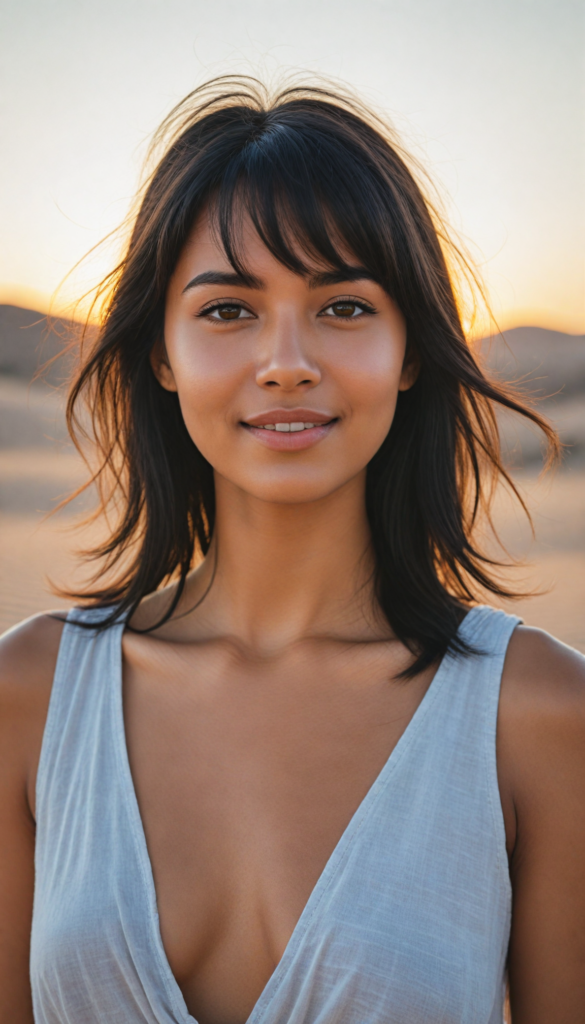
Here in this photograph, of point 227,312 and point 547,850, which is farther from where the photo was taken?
point 227,312

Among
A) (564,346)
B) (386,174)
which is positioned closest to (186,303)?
(386,174)

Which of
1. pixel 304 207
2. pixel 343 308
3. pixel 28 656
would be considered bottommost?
pixel 28 656

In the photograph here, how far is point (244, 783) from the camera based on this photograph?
5.13 feet

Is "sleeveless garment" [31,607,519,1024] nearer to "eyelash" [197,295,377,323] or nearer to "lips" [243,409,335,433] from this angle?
"lips" [243,409,335,433]

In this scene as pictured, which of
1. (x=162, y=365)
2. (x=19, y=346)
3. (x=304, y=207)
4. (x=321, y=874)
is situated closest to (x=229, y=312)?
(x=304, y=207)

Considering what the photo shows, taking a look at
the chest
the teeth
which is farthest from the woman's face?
the chest

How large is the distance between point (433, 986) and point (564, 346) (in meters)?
14.1

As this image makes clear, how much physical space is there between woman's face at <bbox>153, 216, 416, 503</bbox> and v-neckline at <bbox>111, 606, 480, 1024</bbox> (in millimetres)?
438

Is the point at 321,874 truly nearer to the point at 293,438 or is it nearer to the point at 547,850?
the point at 547,850

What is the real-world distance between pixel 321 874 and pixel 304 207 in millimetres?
1102

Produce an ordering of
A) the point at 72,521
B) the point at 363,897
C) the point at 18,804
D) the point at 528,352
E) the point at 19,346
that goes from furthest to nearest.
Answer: the point at 19,346 < the point at 528,352 < the point at 72,521 < the point at 18,804 < the point at 363,897

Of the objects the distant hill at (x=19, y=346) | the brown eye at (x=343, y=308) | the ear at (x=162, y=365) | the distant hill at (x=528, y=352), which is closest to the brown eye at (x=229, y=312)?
the brown eye at (x=343, y=308)

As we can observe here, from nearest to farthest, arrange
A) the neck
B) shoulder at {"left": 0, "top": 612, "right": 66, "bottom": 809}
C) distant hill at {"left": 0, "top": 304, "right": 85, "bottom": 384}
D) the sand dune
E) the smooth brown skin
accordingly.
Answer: the smooth brown skin
shoulder at {"left": 0, "top": 612, "right": 66, "bottom": 809}
the neck
the sand dune
distant hill at {"left": 0, "top": 304, "right": 85, "bottom": 384}

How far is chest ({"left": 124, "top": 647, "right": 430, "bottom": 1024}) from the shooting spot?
140 cm
